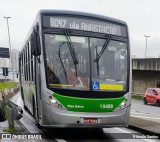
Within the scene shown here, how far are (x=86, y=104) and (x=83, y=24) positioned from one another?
2300mm

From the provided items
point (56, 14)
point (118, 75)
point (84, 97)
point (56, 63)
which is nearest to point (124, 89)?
point (118, 75)

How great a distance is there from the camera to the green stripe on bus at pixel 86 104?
9.74 meters

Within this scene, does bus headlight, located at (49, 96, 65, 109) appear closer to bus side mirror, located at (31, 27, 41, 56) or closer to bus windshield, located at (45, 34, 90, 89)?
bus windshield, located at (45, 34, 90, 89)

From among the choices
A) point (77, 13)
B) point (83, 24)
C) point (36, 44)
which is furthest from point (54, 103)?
point (77, 13)

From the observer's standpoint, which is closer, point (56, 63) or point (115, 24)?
point (56, 63)

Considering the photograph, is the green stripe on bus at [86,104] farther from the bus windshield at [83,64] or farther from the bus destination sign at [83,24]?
the bus destination sign at [83,24]

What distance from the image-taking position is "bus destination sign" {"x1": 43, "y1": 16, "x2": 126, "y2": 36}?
1030 cm

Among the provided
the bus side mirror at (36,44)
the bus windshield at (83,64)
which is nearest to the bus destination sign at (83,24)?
the bus windshield at (83,64)

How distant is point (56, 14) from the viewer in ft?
34.3

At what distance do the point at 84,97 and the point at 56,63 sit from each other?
3.86 feet

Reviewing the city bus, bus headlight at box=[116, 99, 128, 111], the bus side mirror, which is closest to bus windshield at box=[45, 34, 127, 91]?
the city bus

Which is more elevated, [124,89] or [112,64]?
[112,64]

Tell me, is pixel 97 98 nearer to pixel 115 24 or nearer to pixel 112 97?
pixel 112 97

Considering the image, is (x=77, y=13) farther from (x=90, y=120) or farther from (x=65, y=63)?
(x=90, y=120)
